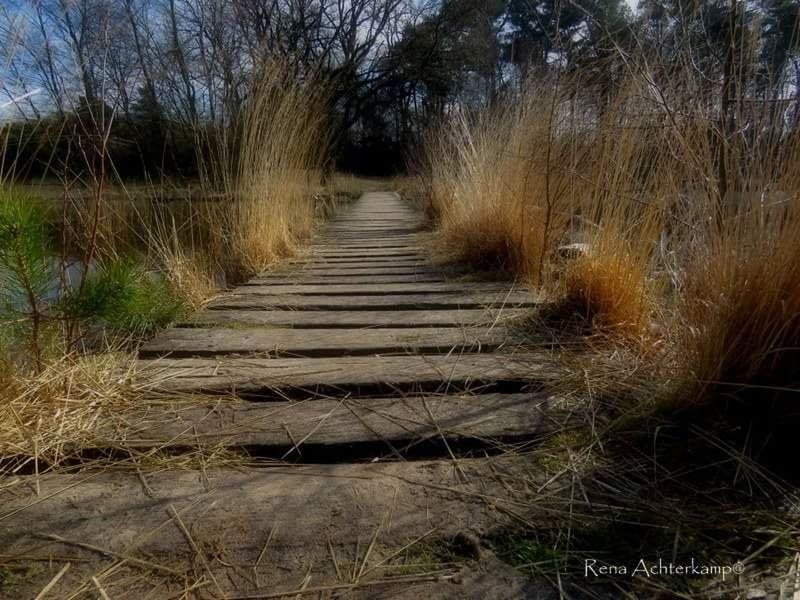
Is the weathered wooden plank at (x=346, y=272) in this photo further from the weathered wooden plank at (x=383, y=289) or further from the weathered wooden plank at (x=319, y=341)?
the weathered wooden plank at (x=319, y=341)

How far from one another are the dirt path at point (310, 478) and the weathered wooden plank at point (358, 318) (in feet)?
0.16

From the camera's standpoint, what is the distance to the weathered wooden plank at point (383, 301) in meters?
1.84

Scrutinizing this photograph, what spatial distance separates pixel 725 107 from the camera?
0.94 metres

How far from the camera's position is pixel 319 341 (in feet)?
4.68

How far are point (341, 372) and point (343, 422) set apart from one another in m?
0.25

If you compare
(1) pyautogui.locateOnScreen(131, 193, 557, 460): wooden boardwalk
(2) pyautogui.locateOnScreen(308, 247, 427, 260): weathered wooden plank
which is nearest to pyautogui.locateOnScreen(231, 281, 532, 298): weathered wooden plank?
(1) pyautogui.locateOnScreen(131, 193, 557, 460): wooden boardwalk

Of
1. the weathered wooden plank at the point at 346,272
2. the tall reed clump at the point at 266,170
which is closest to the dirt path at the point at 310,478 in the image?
the weathered wooden plank at the point at 346,272

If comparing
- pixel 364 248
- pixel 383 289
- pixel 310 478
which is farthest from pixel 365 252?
pixel 310 478

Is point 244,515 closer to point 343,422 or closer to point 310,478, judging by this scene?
point 310,478

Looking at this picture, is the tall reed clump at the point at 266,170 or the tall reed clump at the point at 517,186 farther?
the tall reed clump at the point at 266,170

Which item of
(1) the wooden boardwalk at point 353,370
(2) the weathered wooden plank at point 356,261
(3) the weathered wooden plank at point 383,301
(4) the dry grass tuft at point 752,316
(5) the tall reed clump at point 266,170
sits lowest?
(1) the wooden boardwalk at point 353,370

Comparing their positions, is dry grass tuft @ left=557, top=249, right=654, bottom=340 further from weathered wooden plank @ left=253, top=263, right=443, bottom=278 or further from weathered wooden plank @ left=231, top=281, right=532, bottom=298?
weathered wooden plank @ left=253, top=263, right=443, bottom=278

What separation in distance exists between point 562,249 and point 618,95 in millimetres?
675

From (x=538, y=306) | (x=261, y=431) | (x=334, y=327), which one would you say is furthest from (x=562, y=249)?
(x=261, y=431)
